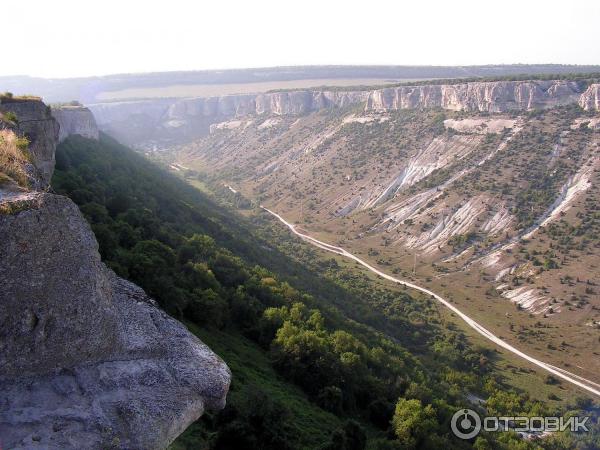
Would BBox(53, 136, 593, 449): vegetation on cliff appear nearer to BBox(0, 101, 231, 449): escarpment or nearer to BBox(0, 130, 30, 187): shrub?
BBox(0, 101, 231, 449): escarpment

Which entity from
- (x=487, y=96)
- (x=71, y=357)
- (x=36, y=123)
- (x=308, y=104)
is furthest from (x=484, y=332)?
(x=308, y=104)

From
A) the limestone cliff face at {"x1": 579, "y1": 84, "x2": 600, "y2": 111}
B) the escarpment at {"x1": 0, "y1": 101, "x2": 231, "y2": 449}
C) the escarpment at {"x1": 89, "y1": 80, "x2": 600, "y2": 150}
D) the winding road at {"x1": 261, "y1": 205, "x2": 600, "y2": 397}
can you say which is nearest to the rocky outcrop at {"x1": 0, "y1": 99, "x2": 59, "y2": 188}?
the escarpment at {"x1": 0, "y1": 101, "x2": 231, "y2": 449}

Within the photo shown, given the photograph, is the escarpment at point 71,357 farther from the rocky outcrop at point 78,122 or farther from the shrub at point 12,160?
the rocky outcrop at point 78,122

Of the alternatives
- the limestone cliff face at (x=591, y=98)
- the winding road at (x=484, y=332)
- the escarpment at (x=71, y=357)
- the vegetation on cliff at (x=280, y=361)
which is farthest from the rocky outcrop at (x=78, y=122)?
Result: the limestone cliff face at (x=591, y=98)

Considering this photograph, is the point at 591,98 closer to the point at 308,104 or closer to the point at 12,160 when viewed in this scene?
the point at 308,104

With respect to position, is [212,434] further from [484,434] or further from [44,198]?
[484,434]

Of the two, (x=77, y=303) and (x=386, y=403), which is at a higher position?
(x=77, y=303)

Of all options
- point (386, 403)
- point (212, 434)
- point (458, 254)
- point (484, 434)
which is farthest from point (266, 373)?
point (458, 254)

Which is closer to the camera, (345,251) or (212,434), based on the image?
(212,434)
